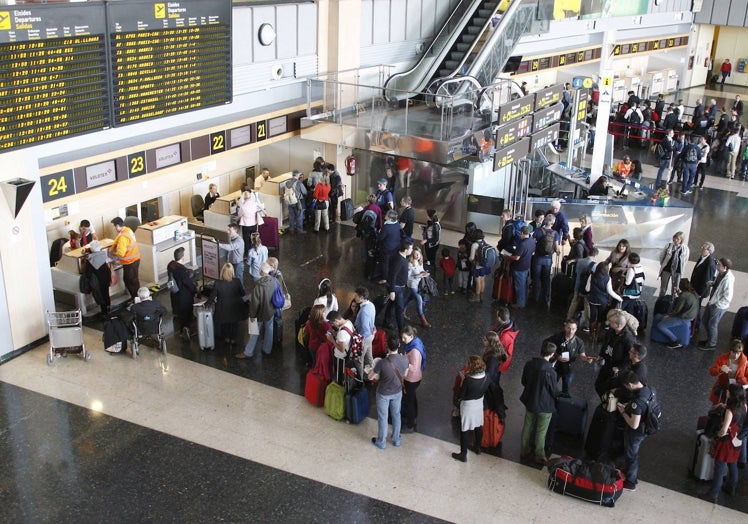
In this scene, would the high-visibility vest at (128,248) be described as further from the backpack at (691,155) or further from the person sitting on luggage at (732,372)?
the backpack at (691,155)

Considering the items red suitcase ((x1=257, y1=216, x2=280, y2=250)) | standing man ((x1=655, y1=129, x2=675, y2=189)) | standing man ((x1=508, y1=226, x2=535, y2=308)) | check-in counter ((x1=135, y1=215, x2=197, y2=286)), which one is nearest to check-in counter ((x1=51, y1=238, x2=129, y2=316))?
check-in counter ((x1=135, y1=215, x2=197, y2=286))

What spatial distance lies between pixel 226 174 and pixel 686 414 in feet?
34.2

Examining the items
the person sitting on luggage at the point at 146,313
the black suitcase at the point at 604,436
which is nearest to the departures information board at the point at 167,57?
the person sitting on luggage at the point at 146,313

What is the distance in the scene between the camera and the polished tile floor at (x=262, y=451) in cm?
834

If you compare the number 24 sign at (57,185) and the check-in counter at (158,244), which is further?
the check-in counter at (158,244)

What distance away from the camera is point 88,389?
10.4 m

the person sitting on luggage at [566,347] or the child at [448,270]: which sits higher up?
the person sitting on luggage at [566,347]

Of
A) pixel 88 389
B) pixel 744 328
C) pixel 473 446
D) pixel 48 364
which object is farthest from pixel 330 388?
pixel 744 328

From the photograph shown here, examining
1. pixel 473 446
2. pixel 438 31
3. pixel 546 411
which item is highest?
pixel 438 31

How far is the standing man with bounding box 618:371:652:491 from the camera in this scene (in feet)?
27.0

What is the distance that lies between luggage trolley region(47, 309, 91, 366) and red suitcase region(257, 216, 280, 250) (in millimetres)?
4683

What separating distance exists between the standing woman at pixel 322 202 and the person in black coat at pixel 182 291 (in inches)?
193

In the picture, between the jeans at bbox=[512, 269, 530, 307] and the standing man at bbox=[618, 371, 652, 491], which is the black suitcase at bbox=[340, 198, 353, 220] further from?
the standing man at bbox=[618, 371, 652, 491]

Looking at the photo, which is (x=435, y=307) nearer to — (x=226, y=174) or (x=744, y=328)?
(x=744, y=328)
